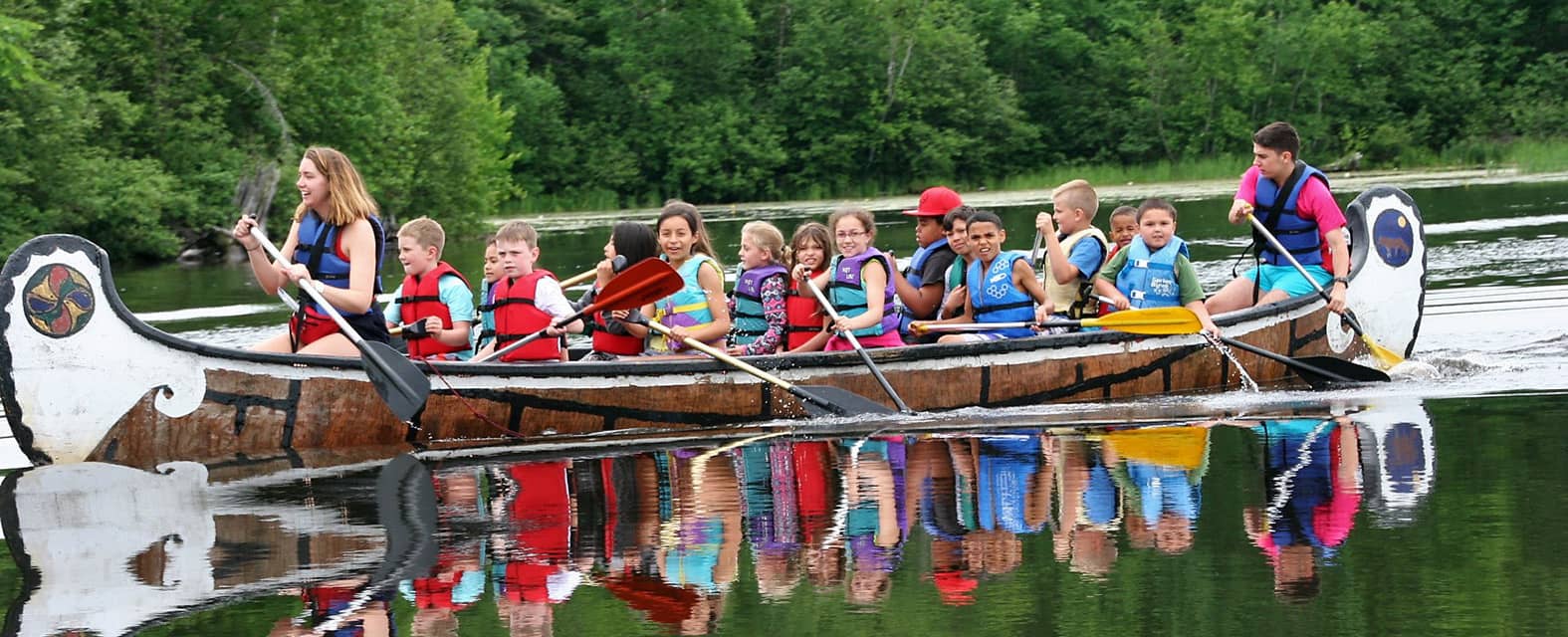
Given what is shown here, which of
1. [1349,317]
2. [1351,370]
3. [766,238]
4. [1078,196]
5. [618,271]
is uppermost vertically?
[1078,196]

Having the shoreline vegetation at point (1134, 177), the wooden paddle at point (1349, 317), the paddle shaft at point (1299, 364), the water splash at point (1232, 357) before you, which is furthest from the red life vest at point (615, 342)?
the shoreline vegetation at point (1134, 177)

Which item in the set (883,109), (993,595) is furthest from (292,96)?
(993,595)

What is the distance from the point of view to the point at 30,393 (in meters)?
7.71

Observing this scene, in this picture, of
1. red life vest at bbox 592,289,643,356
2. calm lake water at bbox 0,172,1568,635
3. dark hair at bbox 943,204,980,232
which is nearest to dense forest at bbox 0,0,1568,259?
dark hair at bbox 943,204,980,232

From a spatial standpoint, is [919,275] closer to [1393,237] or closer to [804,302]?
[804,302]

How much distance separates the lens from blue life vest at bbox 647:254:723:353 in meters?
8.95

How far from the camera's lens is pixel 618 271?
873 cm

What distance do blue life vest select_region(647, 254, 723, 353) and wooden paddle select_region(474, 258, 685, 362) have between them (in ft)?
1.45

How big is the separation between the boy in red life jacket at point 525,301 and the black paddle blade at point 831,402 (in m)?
1.04

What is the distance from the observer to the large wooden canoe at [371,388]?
304 inches

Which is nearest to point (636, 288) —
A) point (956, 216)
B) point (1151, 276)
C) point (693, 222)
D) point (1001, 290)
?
point (693, 222)

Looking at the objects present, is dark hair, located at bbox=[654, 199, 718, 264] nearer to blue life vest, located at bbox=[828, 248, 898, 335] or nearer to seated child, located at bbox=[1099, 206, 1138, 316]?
blue life vest, located at bbox=[828, 248, 898, 335]

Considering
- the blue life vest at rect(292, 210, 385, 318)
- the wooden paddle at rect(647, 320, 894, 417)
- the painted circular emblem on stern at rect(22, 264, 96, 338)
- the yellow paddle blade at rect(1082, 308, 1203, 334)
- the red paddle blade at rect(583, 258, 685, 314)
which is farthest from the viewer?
the yellow paddle blade at rect(1082, 308, 1203, 334)

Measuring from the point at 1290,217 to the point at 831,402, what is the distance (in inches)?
108
